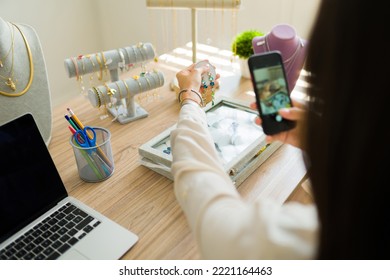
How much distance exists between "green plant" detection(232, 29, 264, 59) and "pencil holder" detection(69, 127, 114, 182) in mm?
582

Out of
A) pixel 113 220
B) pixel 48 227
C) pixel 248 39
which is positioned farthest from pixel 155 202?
pixel 248 39

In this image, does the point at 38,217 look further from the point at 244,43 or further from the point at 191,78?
the point at 244,43

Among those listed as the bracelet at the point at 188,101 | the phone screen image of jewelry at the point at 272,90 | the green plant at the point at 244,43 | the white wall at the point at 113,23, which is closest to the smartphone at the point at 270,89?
the phone screen image of jewelry at the point at 272,90

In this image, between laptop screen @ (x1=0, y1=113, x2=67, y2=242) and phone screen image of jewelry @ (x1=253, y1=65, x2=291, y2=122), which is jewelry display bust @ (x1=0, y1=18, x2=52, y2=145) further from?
phone screen image of jewelry @ (x1=253, y1=65, x2=291, y2=122)

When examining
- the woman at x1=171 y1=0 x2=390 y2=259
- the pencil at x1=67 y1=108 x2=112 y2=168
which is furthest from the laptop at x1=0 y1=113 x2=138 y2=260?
the woman at x1=171 y1=0 x2=390 y2=259

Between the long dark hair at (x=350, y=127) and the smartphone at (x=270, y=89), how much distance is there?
222 millimetres

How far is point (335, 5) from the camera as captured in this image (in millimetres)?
328

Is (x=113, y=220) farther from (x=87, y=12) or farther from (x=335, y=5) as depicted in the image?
(x=87, y=12)

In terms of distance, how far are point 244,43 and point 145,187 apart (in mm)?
628

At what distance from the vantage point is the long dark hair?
1.04 feet

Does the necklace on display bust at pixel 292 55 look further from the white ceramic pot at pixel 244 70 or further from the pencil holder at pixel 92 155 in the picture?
the pencil holder at pixel 92 155

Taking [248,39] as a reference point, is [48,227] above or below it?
below

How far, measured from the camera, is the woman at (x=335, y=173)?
32cm
